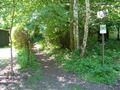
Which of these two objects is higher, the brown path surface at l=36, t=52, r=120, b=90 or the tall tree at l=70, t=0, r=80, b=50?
the tall tree at l=70, t=0, r=80, b=50

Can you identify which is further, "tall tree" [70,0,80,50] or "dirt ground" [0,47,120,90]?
"tall tree" [70,0,80,50]

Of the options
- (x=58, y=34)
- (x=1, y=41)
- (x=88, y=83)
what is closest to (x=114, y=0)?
(x=58, y=34)

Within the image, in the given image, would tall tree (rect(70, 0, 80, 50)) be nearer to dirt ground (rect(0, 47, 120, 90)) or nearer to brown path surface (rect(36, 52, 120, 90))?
dirt ground (rect(0, 47, 120, 90))

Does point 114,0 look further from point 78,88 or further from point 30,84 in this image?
point 30,84

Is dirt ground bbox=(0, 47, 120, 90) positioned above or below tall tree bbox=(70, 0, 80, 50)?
below

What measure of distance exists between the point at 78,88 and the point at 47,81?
1049 mm

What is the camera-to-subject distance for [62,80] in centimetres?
374

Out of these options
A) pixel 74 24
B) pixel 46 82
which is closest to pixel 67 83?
pixel 46 82

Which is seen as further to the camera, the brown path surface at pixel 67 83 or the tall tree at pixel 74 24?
the tall tree at pixel 74 24

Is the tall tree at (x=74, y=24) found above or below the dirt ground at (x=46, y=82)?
above

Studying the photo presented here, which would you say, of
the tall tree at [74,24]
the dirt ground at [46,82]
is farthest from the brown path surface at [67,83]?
the tall tree at [74,24]

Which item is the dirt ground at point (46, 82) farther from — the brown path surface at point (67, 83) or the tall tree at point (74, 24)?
the tall tree at point (74, 24)

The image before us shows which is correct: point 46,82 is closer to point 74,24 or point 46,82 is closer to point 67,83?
point 67,83

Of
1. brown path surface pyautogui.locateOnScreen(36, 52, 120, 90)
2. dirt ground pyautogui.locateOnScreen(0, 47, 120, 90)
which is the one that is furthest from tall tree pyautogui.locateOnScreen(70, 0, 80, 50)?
brown path surface pyautogui.locateOnScreen(36, 52, 120, 90)
